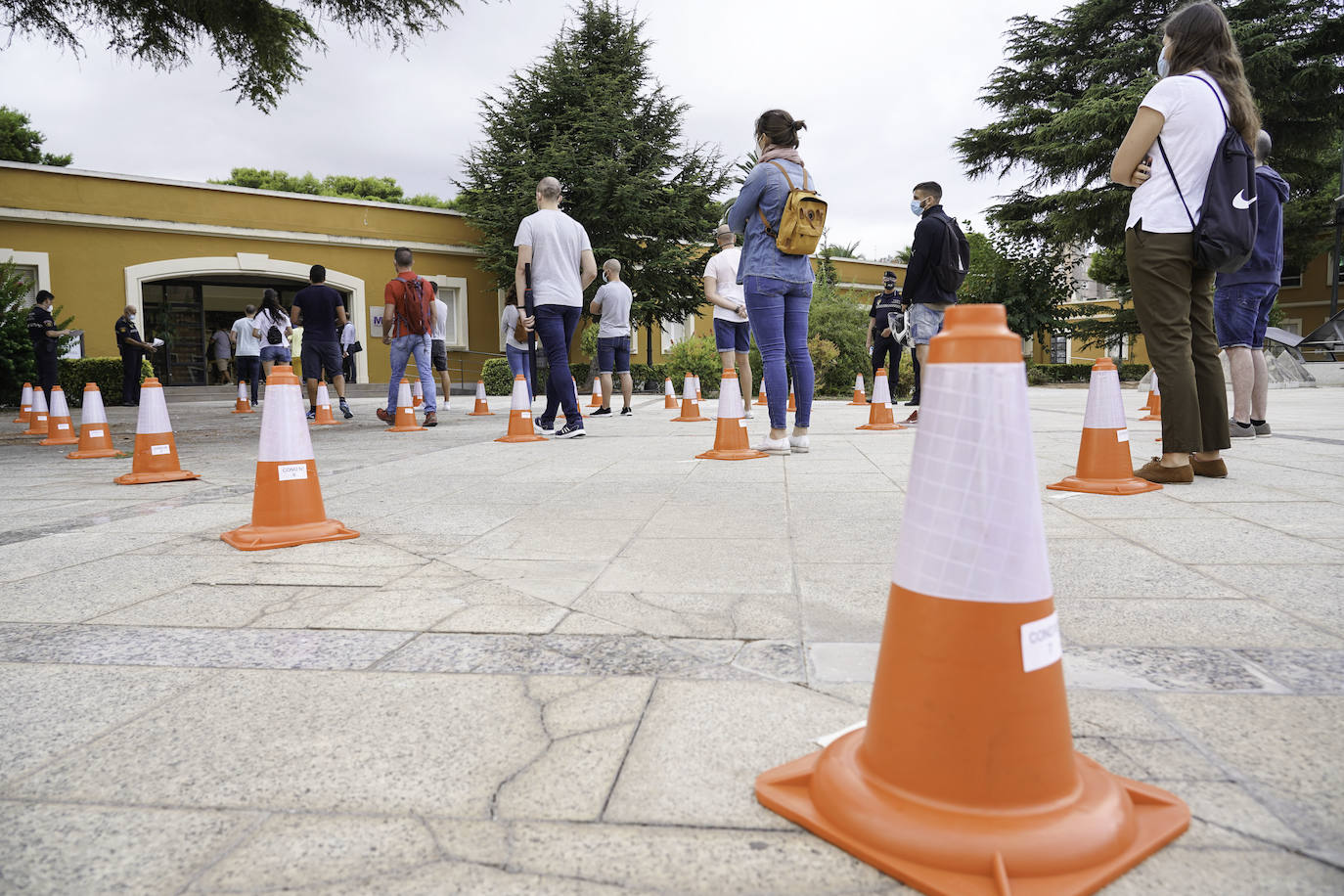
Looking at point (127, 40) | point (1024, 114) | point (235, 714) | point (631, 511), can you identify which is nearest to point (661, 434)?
point (631, 511)

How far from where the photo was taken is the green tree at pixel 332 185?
39.5 metres

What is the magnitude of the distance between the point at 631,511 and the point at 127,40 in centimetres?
1230

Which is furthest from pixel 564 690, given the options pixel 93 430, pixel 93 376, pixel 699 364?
pixel 93 376

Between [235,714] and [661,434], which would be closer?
[235,714]

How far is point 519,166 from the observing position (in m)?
23.1

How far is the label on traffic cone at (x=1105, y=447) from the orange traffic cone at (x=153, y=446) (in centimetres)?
542

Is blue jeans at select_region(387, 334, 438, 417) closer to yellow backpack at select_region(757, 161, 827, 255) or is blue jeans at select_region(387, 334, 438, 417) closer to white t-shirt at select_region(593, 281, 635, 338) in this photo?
white t-shirt at select_region(593, 281, 635, 338)

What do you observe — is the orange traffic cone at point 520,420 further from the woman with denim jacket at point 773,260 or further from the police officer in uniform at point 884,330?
the police officer in uniform at point 884,330

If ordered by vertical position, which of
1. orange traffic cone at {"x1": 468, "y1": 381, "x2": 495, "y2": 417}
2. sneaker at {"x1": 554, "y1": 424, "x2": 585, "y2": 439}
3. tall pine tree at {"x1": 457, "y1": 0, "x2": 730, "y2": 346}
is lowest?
sneaker at {"x1": 554, "y1": 424, "x2": 585, "y2": 439}

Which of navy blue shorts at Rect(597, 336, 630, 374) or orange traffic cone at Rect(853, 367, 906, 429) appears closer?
orange traffic cone at Rect(853, 367, 906, 429)

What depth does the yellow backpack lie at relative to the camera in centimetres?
538

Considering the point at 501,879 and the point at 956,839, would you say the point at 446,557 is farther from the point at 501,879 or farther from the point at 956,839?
the point at 956,839

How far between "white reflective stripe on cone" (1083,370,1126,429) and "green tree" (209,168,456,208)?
39381 millimetres

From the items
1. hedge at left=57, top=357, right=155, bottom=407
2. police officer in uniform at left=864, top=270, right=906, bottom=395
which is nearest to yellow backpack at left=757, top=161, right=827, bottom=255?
police officer in uniform at left=864, top=270, right=906, bottom=395
